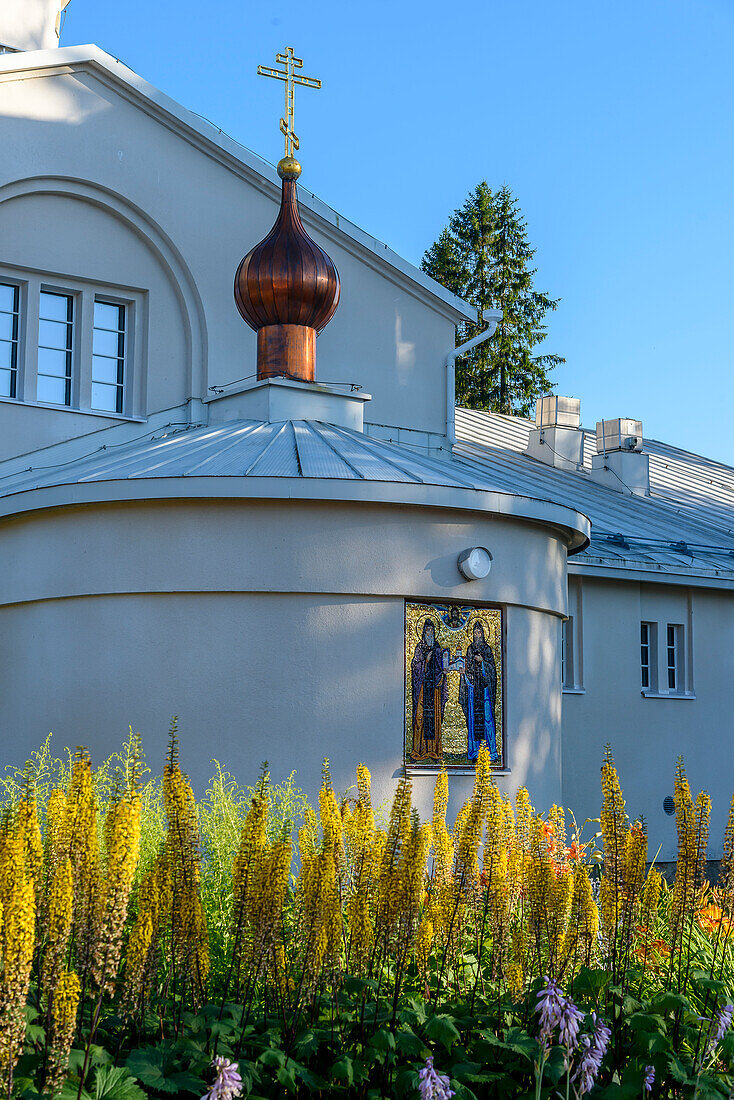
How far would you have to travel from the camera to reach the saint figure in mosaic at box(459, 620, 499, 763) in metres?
12.1

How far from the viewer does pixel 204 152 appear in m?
17.5

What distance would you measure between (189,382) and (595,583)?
19.9 ft

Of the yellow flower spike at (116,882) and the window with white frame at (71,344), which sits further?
the window with white frame at (71,344)

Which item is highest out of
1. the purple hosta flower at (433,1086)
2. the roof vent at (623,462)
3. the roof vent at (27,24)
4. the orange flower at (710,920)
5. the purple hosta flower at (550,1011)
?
the roof vent at (27,24)

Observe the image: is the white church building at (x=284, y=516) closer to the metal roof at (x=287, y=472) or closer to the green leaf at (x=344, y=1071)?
the metal roof at (x=287, y=472)

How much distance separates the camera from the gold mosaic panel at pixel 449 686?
11.9 metres

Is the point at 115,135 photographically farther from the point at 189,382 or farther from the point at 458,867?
the point at 458,867

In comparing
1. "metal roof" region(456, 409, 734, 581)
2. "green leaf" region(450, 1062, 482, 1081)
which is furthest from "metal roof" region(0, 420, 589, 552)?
"green leaf" region(450, 1062, 482, 1081)

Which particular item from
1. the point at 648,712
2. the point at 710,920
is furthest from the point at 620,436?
the point at 710,920

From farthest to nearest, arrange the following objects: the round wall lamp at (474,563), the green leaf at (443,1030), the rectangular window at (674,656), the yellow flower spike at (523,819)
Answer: the rectangular window at (674,656), the round wall lamp at (474,563), the yellow flower spike at (523,819), the green leaf at (443,1030)

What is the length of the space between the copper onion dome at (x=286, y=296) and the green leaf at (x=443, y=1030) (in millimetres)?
10510

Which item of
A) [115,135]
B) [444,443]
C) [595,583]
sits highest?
[115,135]

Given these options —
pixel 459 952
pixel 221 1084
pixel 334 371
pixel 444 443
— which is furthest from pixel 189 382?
pixel 221 1084

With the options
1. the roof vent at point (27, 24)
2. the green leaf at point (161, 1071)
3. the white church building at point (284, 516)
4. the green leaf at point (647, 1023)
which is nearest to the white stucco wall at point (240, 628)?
the white church building at point (284, 516)
